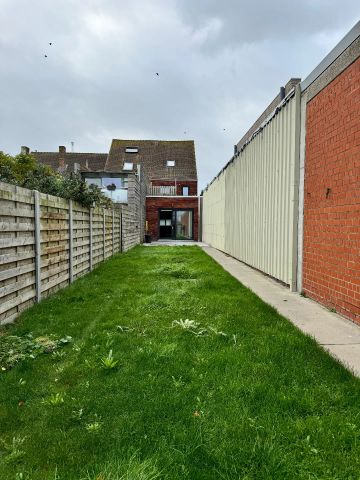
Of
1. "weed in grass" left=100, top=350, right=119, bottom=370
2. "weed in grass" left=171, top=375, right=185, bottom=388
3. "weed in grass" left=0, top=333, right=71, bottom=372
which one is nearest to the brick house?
"weed in grass" left=0, top=333, right=71, bottom=372

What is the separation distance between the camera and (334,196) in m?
4.27

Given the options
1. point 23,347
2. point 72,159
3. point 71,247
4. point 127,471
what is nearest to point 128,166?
point 72,159

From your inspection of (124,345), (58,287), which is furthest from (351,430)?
(58,287)

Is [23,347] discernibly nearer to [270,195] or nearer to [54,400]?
[54,400]

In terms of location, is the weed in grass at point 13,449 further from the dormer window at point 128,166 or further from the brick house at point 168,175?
the dormer window at point 128,166

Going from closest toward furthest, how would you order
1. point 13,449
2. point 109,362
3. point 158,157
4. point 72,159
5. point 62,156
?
1. point 13,449
2. point 109,362
3. point 158,157
4. point 62,156
5. point 72,159

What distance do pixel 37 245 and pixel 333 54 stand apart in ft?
14.0

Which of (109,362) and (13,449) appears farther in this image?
(109,362)

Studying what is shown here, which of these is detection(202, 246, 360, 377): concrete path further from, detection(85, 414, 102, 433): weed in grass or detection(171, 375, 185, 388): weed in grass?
detection(85, 414, 102, 433): weed in grass

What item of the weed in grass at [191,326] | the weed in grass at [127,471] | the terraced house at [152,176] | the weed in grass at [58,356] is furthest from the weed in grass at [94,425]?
the terraced house at [152,176]

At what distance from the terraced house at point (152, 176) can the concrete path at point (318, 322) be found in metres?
12.0

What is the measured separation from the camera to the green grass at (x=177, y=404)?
157 centimetres

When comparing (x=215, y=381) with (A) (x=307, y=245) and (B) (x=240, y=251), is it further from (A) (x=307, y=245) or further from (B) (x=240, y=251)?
(B) (x=240, y=251)

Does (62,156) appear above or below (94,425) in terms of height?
above
